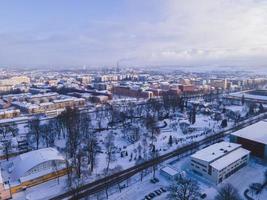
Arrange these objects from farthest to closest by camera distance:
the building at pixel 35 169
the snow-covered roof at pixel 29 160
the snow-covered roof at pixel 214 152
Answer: the snow-covered roof at pixel 214 152
the snow-covered roof at pixel 29 160
the building at pixel 35 169

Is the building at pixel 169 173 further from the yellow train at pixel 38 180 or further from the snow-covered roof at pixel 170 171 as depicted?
the yellow train at pixel 38 180

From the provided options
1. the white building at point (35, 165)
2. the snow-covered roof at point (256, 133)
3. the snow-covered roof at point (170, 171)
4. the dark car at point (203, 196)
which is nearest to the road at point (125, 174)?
the snow-covered roof at point (170, 171)


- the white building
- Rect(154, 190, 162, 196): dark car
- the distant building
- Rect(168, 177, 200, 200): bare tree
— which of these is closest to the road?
Rect(154, 190, 162, 196): dark car

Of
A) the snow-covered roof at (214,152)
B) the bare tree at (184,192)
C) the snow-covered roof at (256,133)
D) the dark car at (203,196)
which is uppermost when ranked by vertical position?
the snow-covered roof at (256,133)

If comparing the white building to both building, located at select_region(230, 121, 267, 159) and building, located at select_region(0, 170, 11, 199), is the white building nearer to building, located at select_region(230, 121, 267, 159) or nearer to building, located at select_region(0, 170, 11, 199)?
building, located at select_region(0, 170, 11, 199)

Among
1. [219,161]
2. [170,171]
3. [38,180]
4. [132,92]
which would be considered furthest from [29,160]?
[132,92]

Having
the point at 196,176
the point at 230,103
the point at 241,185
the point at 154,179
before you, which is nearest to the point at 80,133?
the point at 154,179
